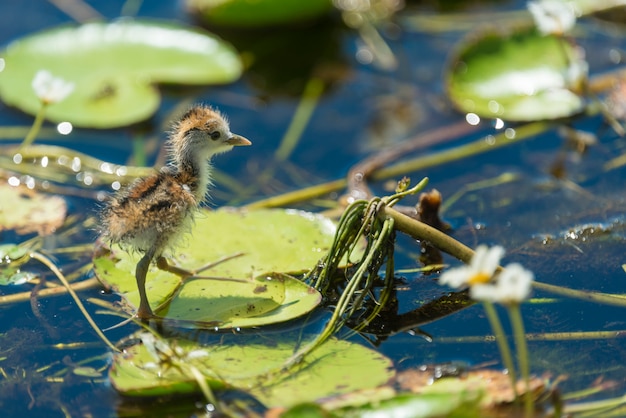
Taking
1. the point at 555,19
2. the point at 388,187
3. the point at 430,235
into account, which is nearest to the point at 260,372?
the point at 430,235

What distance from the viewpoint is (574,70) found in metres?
6.61

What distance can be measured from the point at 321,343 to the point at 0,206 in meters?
2.48

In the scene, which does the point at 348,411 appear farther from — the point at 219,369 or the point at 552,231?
the point at 552,231

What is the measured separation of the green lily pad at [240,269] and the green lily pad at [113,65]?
5.99 feet

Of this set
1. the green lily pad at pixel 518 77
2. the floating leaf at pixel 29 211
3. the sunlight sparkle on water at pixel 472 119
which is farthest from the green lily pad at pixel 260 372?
the green lily pad at pixel 518 77

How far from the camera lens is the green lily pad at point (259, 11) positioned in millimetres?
7793

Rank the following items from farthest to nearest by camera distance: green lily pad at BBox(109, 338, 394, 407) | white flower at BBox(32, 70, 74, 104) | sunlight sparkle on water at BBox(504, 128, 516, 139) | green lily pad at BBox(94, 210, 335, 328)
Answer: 1. sunlight sparkle on water at BBox(504, 128, 516, 139)
2. white flower at BBox(32, 70, 74, 104)
3. green lily pad at BBox(94, 210, 335, 328)
4. green lily pad at BBox(109, 338, 394, 407)

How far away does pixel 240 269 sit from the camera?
4930 mm

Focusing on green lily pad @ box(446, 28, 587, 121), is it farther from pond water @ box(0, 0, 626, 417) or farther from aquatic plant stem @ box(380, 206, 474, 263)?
aquatic plant stem @ box(380, 206, 474, 263)

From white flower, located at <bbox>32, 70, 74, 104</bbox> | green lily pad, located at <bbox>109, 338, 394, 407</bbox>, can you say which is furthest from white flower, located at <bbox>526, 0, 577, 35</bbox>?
white flower, located at <bbox>32, 70, 74, 104</bbox>

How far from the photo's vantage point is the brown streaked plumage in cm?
444

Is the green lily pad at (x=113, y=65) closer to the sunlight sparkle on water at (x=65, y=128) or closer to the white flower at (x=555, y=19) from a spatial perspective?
the sunlight sparkle on water at (x=65, y=128)

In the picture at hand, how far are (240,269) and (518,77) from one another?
3.16 m

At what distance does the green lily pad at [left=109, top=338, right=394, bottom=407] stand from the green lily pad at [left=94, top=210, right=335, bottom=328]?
209 mm
